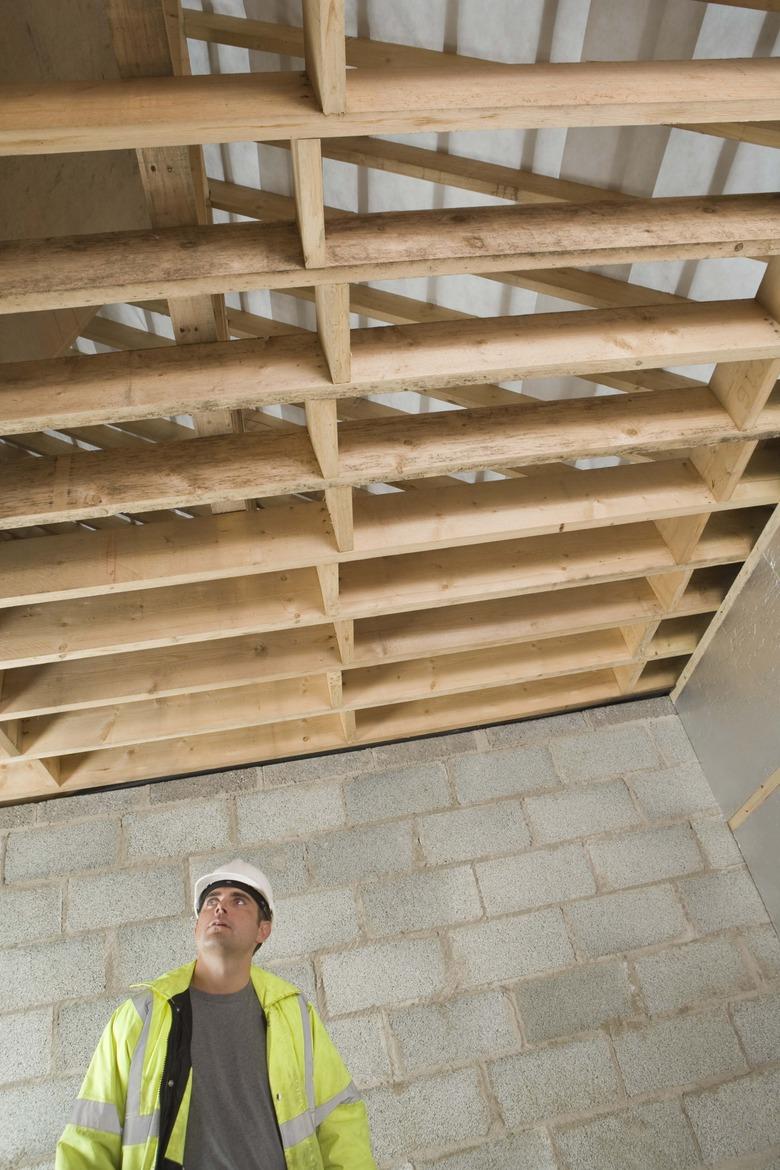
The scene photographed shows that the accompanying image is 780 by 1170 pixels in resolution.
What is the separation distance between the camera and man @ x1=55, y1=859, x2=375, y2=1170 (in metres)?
2.28

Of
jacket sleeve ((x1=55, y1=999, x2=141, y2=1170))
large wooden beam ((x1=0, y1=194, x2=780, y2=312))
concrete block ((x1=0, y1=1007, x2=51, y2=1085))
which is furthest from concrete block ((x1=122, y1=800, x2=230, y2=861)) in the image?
large wooden beam ((x1=0, y1=194, x2=780, y2=312))

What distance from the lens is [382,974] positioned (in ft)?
11.7

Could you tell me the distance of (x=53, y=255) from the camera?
67.6 inches

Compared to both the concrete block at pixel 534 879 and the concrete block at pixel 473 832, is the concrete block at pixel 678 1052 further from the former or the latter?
the concrete block at pixel 473 832

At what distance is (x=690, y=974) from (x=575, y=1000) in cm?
53

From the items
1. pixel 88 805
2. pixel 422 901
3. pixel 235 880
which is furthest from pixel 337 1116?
pixel 88 805

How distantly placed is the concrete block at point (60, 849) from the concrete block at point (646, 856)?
227 centimetres

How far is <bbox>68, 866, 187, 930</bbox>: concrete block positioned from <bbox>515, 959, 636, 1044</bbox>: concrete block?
156 cm

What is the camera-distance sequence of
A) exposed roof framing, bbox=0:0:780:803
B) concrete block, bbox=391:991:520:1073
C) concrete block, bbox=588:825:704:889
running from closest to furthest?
1. exposed roof framing, bbox=0:0:780:803
2. concrete block, bbox=391:991:520:1073
3. concrete block, bbox=588:825:704:889

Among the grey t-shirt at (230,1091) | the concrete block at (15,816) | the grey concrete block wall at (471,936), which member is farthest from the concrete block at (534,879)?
the concrete block at (15,816)

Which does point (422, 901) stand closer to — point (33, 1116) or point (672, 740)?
point (672, 740)

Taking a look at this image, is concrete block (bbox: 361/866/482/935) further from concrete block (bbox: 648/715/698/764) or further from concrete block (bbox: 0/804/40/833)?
concrete block (bbox: 0/804/40/833)

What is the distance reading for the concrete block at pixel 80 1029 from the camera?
3.34 m

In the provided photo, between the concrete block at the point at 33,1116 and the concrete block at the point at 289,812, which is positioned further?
the concrete block at the point at 289,812
